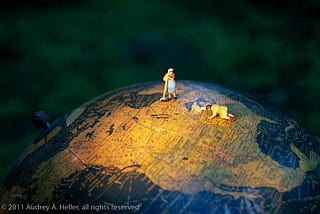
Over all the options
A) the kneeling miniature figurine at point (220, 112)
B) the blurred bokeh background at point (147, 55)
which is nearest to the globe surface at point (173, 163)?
the kneeling miniature figurine at point (220, 112)

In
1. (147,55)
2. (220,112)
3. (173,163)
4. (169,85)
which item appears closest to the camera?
(173,163)

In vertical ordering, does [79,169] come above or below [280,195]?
below

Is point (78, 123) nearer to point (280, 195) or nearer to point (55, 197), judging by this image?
point (55, 197)

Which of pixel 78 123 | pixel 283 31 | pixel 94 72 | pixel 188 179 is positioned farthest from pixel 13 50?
pixel 188 179

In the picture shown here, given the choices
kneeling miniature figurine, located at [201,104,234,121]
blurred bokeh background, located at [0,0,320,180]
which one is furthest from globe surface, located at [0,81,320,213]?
blurred bokeh background, located at [0,0,320,180]

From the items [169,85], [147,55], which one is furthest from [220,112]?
[147,55]

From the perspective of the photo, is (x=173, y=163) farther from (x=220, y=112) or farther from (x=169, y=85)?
(x=169, y=85)

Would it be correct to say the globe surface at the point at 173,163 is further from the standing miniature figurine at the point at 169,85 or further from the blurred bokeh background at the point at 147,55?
the blurred bokeh background at the point at 147,55

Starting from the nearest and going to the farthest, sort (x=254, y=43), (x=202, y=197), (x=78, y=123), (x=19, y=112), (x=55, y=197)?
(x=202, y=197)
(x=55, y=197)
(x=78, y=123)
(x=19, y=112)
(x=254, y=43)
